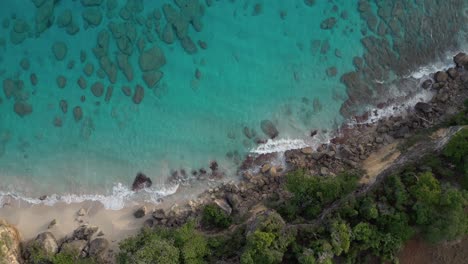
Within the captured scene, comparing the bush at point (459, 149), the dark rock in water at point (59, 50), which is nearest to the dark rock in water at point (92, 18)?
the dark rock in water at point (59, 50)

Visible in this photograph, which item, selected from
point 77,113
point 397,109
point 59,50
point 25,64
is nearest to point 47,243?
point 77,113

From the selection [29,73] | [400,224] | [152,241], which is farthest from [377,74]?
[29,73]

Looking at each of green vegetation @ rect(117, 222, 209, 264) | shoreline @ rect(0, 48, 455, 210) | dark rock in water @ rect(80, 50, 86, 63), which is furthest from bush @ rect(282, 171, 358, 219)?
dark rock in water @ rect(80, 50, 86, 63)

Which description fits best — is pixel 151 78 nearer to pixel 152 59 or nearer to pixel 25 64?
pixel 152 59

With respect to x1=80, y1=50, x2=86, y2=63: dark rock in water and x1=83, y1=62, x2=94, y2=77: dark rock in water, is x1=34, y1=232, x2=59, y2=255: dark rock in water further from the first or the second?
x1=80, y1=50, x2=86, y2=63: dark rock in water

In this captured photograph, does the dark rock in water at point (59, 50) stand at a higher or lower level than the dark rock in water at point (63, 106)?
higher

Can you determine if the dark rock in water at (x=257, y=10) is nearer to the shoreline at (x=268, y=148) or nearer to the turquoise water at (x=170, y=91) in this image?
the turquoise water at (x=170, y=91)

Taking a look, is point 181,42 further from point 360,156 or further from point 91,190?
point 360,156
